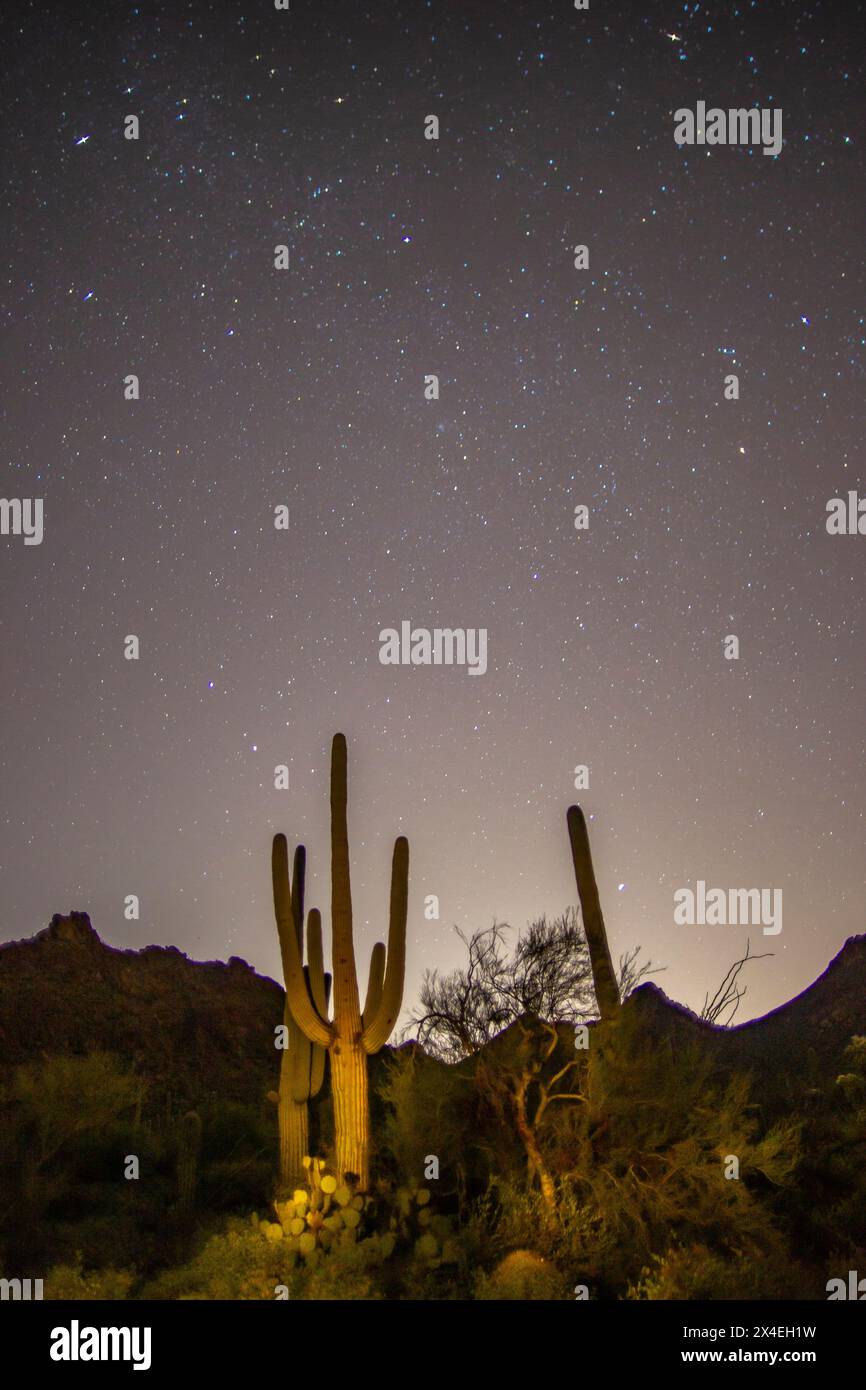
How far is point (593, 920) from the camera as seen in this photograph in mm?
15922

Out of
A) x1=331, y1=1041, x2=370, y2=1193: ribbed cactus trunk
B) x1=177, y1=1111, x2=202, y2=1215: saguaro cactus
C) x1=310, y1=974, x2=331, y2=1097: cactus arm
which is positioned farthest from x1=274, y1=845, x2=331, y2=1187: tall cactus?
x1=177, y1=1111, x2=202, y2=1215: saguaro cactus

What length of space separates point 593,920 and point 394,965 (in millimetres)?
3454

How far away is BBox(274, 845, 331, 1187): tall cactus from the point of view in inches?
575

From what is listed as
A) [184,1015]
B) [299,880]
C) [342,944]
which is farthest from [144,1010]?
[342,944]

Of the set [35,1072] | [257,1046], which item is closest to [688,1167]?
[35,1072]

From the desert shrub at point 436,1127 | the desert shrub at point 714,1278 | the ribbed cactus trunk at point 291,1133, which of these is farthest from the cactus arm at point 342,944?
the desert shrub at point 714,1278

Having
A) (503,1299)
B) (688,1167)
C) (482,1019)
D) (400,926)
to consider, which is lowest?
(503,1299)

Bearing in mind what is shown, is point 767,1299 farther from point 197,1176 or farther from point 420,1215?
point 197,1176

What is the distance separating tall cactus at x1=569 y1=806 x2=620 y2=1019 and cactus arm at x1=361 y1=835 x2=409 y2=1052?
3.01 metres

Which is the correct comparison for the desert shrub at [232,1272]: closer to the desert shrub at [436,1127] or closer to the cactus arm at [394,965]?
the desert shrub at [436,1127]

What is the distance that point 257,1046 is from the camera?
2708cm

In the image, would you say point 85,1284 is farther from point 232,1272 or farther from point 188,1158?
point 188,1158

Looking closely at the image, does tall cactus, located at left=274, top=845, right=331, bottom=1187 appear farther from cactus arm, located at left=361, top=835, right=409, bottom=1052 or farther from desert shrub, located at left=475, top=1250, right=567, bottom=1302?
desert shrub, located at left=475, top=1250, right=567, bottom=1302
